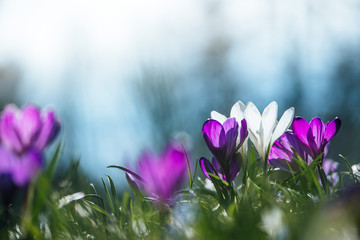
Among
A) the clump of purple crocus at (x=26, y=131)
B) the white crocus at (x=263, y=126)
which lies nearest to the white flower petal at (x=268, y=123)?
the white crocus at (x=263, y=126)

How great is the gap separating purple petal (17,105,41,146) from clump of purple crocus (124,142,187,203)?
0.17m

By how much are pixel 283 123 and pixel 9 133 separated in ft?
1.65

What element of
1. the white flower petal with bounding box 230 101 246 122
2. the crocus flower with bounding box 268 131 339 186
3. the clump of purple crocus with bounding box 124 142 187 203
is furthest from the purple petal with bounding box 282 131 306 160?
the clump of purple crocus with bounding box 124 142 187 203

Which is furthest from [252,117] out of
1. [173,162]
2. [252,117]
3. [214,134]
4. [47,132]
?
[47,132]

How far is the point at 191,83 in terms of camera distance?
9078 millimetres

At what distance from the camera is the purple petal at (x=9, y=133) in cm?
58

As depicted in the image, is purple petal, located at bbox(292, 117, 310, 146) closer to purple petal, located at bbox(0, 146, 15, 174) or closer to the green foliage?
the green foliage

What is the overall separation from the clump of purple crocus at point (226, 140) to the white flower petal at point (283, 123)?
94 millimetres

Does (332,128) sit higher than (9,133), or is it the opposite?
(9,133)

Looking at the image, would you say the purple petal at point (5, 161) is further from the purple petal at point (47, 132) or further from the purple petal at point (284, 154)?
the purple petal at point (284, 154)

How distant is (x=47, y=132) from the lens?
590mm

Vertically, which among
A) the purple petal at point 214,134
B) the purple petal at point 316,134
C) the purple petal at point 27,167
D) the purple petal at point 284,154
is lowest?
the purple petal at point 284,154

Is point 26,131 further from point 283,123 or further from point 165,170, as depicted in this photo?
point 283,123

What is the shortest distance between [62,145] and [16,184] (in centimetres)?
11
